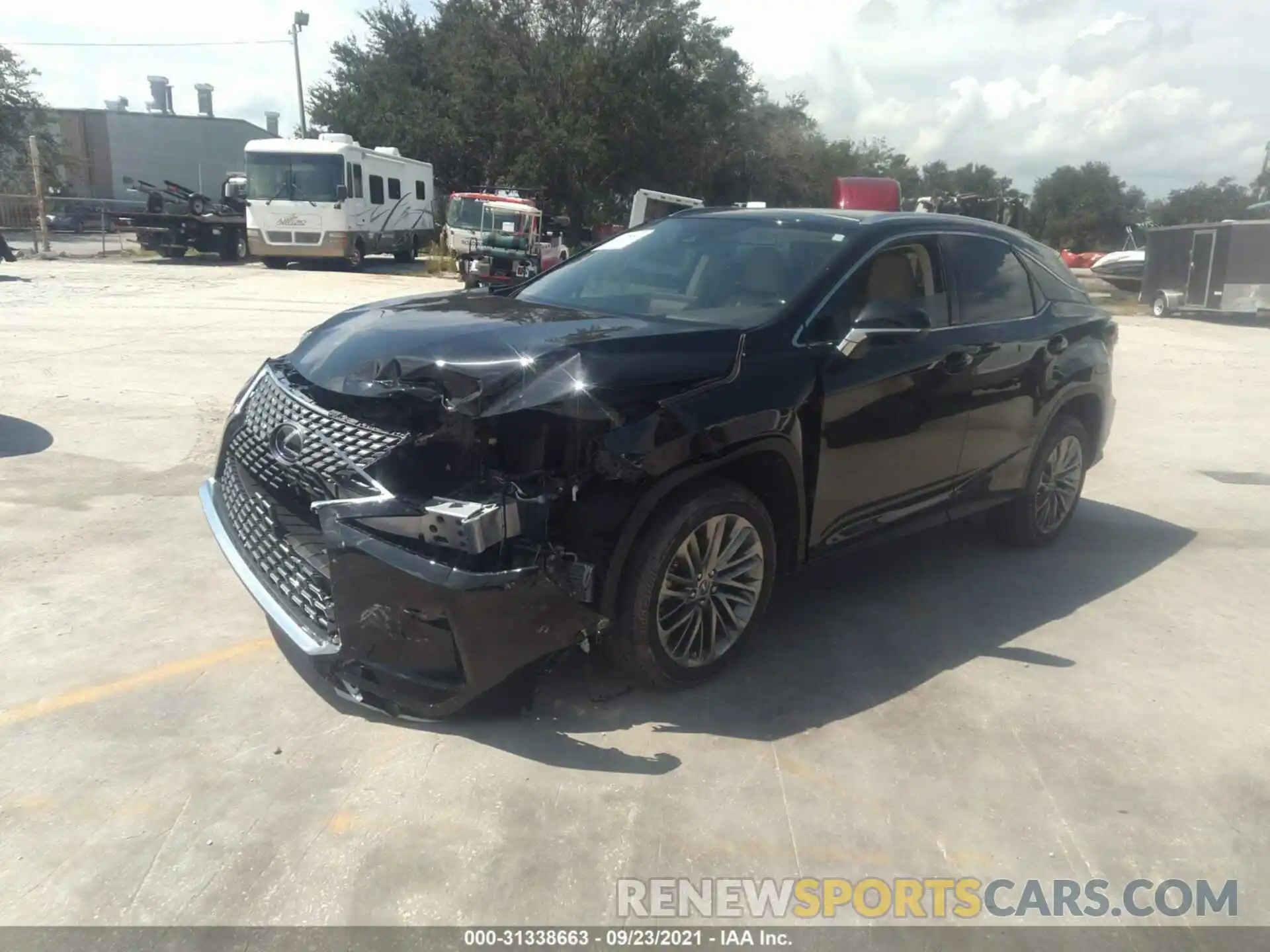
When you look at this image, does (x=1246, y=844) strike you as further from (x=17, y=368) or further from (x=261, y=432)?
(x=17, y=368)

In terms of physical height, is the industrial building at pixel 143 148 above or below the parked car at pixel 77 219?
above

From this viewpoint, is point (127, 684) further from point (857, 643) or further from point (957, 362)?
point (957, 362)

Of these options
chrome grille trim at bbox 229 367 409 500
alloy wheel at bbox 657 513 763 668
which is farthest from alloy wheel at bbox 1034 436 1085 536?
chrome grille trim at bbox 229 367 409 500

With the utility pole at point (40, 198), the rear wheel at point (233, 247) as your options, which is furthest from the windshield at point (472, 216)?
the utility pole at point (40, 198)

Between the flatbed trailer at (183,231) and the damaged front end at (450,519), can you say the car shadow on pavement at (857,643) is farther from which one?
the flatbed trailer at (183,231)

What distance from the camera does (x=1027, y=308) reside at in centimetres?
521

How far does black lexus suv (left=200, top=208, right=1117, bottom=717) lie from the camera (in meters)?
3.08

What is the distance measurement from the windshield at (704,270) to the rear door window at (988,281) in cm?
70

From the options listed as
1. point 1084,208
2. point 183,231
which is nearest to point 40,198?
point 183,231

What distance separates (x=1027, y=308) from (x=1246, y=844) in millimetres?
2965

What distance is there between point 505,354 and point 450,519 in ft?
2.28

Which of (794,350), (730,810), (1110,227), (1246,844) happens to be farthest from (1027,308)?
(1110,227)

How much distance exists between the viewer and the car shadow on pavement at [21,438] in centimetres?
642

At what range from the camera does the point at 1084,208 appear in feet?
206
